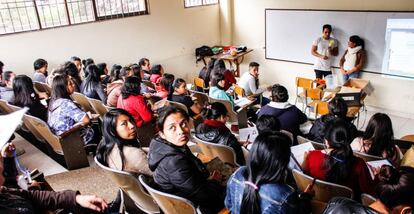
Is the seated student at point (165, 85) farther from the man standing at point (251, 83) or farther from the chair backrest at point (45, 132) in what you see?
the chair backrest at point (45, 132)

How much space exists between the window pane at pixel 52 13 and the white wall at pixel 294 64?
3881 mm

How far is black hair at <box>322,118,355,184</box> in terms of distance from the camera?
2.19m

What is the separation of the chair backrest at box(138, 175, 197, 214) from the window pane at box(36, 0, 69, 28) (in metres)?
4.29

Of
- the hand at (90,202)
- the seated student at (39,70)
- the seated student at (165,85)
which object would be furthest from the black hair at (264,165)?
the seated student at (39,70)

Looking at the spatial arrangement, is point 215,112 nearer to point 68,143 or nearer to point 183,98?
point 183,98

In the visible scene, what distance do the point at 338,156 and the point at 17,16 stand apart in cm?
501

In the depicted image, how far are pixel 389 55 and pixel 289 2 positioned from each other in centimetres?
215

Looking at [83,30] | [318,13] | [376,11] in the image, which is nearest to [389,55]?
[376,11]

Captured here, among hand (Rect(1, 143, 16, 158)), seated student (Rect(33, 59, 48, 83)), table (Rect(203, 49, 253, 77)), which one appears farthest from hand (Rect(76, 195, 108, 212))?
table (Rect(203, 49, 253, 77))

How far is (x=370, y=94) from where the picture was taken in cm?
591

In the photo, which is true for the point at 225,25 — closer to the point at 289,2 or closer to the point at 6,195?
the point at 289,2

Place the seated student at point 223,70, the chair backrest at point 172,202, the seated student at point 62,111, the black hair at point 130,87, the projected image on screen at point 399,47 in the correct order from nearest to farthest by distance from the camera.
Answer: the chair backrest at point 172,202 → the seated student at point 62,111 → the black hair at point 130,87 → the seated student at point 223,70 → the projected image on screen at point 399,47

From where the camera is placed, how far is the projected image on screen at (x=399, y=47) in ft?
17.0

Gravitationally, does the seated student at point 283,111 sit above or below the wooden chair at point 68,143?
above
